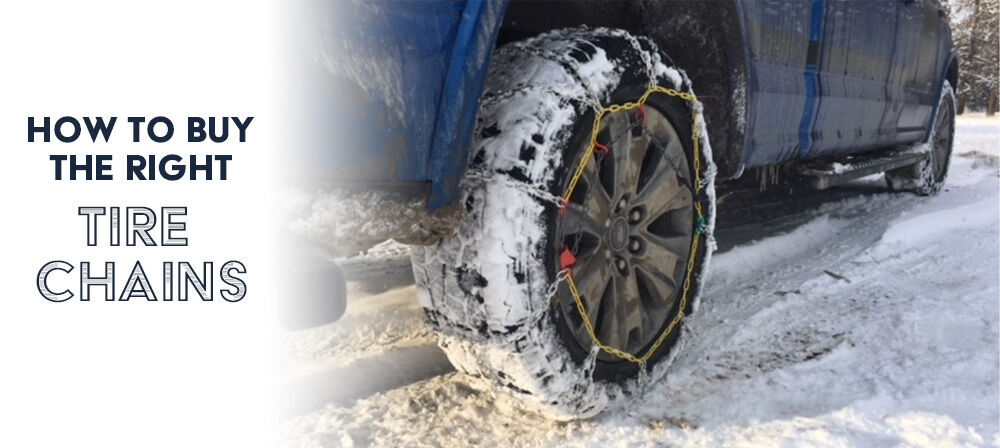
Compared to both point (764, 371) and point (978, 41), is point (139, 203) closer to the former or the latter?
point (764, 371)

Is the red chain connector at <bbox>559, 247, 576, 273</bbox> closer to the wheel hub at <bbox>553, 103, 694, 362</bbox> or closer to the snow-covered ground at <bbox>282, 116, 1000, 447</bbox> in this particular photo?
the wheel hub at <bbox>553, 103, 694, 362</bbox>

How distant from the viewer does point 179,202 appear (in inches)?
58.3

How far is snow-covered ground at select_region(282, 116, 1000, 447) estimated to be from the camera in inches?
82.7

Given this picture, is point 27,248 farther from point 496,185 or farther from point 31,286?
point 496,185

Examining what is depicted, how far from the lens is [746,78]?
291 centimetres

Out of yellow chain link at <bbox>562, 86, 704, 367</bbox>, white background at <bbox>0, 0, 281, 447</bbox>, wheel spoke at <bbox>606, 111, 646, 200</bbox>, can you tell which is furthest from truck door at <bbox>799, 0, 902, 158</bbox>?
white background at <bbox>0, 0, 281, 447</bbox>

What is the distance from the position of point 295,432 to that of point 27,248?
3.23 ft

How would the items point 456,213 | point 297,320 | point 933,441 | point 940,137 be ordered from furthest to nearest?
point 940,137
point 933,441
point 456,213
point 297,320

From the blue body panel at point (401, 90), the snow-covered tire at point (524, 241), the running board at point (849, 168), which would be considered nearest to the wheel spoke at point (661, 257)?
the snow-covered tire at point (524, 241)

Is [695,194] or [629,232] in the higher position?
[695,194]

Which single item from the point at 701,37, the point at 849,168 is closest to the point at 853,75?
the point at 849,168

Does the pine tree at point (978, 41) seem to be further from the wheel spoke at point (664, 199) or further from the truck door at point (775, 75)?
the wheel spoke at point (664, 199)

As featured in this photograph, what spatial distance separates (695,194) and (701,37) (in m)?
0.66

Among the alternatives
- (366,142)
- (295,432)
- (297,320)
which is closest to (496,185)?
(366,142)
